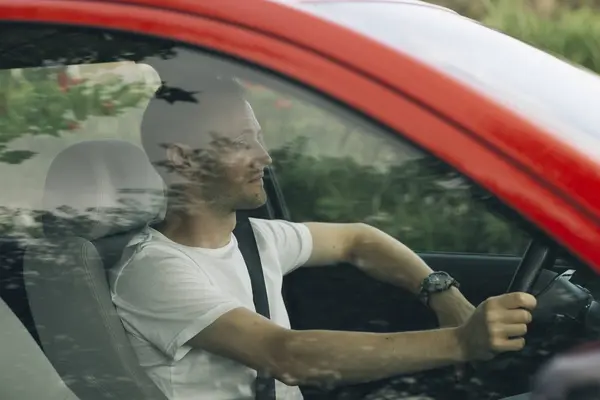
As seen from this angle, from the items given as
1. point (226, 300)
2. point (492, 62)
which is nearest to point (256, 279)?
point (226, 300)

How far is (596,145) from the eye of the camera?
1.73m

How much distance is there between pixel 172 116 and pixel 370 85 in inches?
17.4

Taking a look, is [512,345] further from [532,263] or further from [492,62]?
[492,62]

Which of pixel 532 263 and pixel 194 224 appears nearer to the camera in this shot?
pixel 532 263

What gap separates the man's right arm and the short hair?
13.5 inches

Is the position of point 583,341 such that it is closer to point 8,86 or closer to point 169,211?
point 169,211

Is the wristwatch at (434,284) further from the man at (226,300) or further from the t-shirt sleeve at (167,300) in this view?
the t-shirt sleeve at (167,300)

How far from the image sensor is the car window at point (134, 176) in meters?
1.79

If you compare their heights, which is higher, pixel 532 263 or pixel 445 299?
pixel 532 263

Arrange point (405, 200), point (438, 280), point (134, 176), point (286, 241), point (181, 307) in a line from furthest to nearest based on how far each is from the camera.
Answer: point (286, 241), point (438, 280), point (134, 176), point (181, 307), point (405, 200)

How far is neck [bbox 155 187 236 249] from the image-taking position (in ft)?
6.36

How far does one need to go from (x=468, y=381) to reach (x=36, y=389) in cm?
82

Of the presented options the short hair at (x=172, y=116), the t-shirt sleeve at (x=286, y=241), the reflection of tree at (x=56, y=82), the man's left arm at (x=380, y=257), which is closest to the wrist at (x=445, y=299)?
the man's left arm at (x=380, y=257)

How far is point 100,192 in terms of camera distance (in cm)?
200
